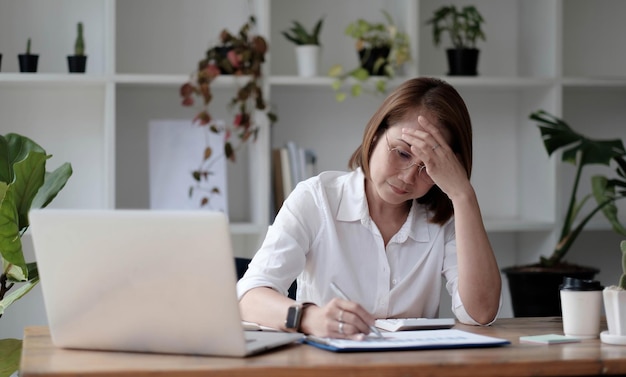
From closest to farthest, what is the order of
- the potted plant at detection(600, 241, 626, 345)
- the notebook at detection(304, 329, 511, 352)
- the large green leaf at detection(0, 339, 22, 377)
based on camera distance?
the notebook at detection(304, 329, 511, 352), the potted plant at detection(600, 241, 626, 345), the large green leaf at detection(0, 339, 22, 377)

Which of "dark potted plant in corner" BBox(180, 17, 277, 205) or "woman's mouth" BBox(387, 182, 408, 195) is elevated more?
"dark potted plant in corner" BBox(180, 17, 277, 205)

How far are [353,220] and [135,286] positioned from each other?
2.78 ft

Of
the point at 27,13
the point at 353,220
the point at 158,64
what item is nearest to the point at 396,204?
the point at 353,220

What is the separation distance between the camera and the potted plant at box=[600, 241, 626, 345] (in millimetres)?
1650

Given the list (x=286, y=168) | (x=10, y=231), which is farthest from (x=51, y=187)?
(x=286, y=168)

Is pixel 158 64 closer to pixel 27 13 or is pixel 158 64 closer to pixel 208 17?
pixel 208 17

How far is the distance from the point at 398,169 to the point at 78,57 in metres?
1.67

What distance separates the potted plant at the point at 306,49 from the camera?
11.3ft

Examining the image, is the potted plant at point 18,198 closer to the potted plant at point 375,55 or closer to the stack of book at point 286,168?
the stack of book at point 286,168

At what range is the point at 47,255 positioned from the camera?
1.47 m

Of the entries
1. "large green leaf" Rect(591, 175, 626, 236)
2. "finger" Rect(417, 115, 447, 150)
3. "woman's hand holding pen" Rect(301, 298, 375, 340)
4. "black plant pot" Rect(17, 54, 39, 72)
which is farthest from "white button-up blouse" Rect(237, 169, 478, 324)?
"black plant pot" Rect(17, 54, 39, 72)

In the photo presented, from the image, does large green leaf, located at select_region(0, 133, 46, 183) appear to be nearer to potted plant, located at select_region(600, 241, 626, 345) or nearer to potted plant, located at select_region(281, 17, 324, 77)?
potted plant, located at select_region(281, 17, 324, 77)

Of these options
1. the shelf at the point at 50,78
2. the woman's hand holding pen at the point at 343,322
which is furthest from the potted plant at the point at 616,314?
the shelf at the point at 50,78

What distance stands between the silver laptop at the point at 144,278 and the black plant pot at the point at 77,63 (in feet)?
6.41
